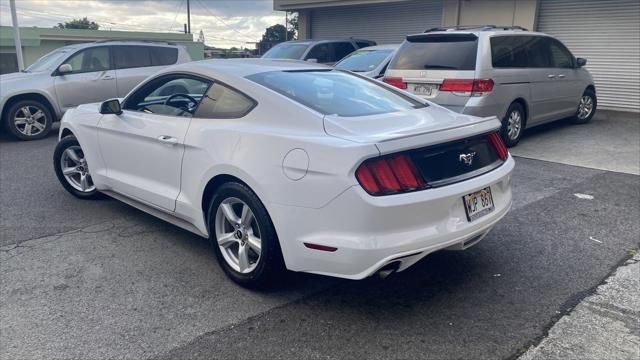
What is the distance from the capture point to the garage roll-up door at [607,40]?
12250 millimetres

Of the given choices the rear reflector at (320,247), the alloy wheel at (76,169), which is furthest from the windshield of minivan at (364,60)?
the rear reflector at (320,247)

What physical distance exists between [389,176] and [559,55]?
7422mm

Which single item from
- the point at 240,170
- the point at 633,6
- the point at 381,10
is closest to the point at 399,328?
the point at 240,170

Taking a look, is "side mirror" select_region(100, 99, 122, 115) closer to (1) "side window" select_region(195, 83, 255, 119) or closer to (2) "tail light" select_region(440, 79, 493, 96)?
(1) "side window" select_region(195, 83, 255, 119)

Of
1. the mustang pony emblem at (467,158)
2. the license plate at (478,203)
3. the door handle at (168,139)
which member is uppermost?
the mustang pony emblem at (467,158)

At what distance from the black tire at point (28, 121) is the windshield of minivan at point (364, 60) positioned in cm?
549

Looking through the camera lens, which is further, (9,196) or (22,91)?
(22,91)

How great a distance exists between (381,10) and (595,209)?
14.0m

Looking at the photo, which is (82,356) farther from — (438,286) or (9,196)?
(9,196)

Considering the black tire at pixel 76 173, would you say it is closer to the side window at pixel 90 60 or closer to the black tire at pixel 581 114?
the side window at pixel 90 60

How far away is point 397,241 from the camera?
297 centimetres

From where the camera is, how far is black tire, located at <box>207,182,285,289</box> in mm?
3320

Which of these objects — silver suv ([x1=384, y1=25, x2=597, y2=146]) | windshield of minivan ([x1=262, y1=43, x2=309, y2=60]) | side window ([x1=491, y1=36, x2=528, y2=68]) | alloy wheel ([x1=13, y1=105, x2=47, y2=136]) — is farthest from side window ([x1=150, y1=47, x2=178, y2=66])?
side window ([x1=491, y1=36, x2=528, y2=68])

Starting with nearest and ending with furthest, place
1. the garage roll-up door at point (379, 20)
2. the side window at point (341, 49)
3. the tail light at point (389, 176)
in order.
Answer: the tail light at point (389, 176), the side window at point (341, 49), the garage roll-up door at point (379, 20)
